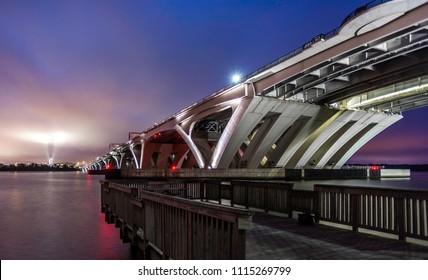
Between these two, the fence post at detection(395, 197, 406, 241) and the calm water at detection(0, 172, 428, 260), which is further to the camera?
the calm water at detection(0, 172, 428, 260)

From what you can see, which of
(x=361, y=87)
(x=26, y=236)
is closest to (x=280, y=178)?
(x=361, y=87)

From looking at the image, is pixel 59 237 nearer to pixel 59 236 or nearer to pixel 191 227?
pixel 59 236

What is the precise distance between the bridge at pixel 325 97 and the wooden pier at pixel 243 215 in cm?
1924

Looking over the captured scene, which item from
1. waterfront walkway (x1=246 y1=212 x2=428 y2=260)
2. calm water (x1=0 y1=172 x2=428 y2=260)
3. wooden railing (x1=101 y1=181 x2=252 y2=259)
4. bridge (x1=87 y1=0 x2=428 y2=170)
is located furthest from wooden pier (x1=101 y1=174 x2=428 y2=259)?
bridge (x1=87 y1=0 x2=428 y2=170)

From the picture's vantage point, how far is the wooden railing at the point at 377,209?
755 cm

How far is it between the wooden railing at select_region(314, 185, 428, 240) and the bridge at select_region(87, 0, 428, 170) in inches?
782

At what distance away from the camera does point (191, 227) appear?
6.55m

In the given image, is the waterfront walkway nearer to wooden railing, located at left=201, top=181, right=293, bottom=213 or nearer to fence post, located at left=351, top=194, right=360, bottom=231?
fence post, located at left=351, top=194, right=360, bottom=231

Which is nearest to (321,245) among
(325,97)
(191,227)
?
(191,227)

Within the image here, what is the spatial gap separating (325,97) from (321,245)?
4115 cm

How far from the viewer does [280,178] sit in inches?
1657

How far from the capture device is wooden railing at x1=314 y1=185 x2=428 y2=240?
755 cm

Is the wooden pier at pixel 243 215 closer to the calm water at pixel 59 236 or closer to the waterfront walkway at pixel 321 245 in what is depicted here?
the waterfront walkway at pixel 321 245

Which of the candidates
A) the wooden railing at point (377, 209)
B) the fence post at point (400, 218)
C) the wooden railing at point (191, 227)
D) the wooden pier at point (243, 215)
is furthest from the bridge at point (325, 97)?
the wooden railing at point (191, 227)
